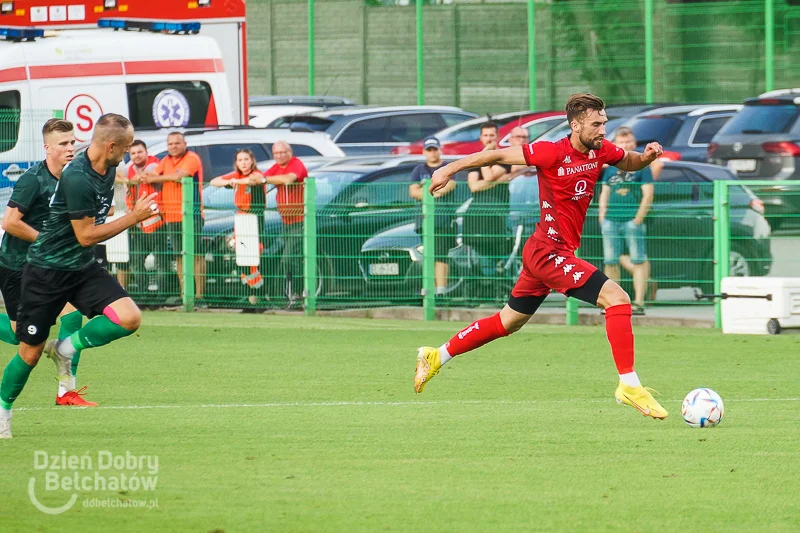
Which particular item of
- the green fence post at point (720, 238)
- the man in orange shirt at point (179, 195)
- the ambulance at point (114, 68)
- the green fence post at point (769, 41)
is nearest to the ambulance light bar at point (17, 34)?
the ambulance at point (114, 68)

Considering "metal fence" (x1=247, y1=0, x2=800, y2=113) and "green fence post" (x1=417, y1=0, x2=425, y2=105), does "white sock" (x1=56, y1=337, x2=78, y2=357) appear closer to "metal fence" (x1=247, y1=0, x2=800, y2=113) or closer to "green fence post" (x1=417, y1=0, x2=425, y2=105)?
"metal fence" (x1=247, y1=0, x2=800, y2=113)

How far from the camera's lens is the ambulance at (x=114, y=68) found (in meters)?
20.3

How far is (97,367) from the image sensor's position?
13055 mm

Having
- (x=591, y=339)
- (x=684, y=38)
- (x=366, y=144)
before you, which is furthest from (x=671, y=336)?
(x=684, y=38)

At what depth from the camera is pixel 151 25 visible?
73.1 ft

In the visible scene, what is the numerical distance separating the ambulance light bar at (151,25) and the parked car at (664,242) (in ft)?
20.5

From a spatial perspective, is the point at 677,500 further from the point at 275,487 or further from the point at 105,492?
the point at 105,492

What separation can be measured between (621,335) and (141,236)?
10.7 metres

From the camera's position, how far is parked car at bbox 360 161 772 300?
54.6ft

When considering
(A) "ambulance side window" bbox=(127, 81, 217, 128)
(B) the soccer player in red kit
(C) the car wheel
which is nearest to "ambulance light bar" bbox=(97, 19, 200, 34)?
(A) "ambulance side window" bbox=(127, 81, 217, 128)

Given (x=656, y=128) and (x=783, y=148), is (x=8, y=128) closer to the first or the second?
(x=656, y=128)

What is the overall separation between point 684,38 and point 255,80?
12653mm

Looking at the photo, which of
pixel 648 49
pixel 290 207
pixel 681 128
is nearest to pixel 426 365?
pixel 290 207

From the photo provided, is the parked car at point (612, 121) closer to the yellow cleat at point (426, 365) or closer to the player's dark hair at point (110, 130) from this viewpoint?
the yellow cleat at point (426, 365)
